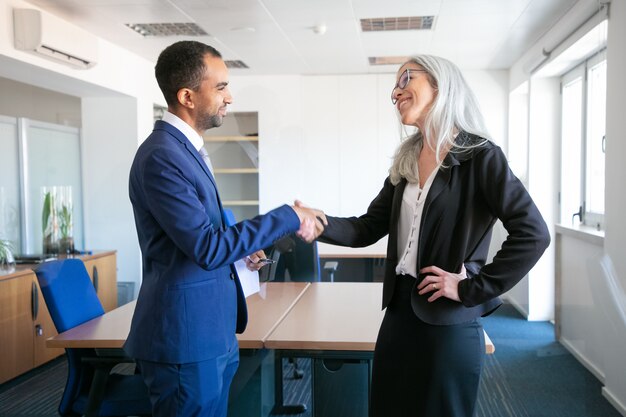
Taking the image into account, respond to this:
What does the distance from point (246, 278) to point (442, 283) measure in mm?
717

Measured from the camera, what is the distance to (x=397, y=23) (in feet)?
16.7

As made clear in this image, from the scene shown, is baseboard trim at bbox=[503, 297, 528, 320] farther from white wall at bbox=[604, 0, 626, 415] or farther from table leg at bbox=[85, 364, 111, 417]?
table leg at bbox=[85, 364, 111, 417]

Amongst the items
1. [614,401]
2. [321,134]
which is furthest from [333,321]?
[321,134]

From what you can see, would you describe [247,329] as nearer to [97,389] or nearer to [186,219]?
[97,389]

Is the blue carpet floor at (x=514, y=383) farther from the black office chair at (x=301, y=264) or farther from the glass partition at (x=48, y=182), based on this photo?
the glass partition at (x=48, y=182)

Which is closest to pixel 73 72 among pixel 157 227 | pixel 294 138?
pixel 294 138

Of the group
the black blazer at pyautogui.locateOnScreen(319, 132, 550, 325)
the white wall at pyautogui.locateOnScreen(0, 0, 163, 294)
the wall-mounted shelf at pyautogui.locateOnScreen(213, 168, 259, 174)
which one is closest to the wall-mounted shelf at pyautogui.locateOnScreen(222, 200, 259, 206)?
the wall-mounted shelf at pyautogui.locateOnScreen(213, 168, 259, 174)

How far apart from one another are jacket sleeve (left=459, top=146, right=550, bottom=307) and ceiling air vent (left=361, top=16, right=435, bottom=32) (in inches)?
144

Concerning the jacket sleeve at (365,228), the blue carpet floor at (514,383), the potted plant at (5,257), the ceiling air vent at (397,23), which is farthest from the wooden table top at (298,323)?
the ceiling air vent at (397,23)

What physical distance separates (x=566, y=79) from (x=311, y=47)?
2.27 meters

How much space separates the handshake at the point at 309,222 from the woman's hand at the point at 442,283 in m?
0.44

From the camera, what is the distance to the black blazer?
5.04 feet

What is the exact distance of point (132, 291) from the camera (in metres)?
5.51

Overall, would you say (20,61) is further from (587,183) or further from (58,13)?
(587,183)
